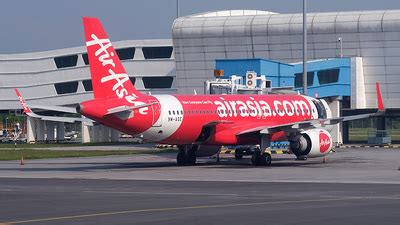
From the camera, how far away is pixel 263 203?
25.8m

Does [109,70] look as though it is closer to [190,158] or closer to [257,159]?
[190,158]

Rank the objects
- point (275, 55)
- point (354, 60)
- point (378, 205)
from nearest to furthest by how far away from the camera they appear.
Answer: point (378, 205) < point (354, 60) < point (275, 55)

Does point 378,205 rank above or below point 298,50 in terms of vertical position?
below

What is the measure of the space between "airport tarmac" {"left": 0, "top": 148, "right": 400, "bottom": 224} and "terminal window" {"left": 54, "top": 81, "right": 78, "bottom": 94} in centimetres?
6964

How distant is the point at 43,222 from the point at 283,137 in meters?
30.3

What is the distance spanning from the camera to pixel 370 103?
306ft

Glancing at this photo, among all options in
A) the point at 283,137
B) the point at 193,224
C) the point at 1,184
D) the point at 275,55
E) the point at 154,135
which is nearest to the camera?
the point at 193,224

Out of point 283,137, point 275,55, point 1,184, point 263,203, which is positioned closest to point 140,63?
point 275,55

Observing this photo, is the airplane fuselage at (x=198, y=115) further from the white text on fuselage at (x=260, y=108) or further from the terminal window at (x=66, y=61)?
the terminal window at (x=66, y=61)

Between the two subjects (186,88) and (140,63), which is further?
(140,63)

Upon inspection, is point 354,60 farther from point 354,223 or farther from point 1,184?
point 354,223

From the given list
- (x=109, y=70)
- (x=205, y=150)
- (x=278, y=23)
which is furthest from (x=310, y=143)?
(x=278, y=23)

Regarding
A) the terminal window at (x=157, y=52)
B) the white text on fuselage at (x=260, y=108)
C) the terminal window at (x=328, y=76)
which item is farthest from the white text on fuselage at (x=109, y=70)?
the terminal window at (x=157, y=52)

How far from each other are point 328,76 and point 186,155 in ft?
134
